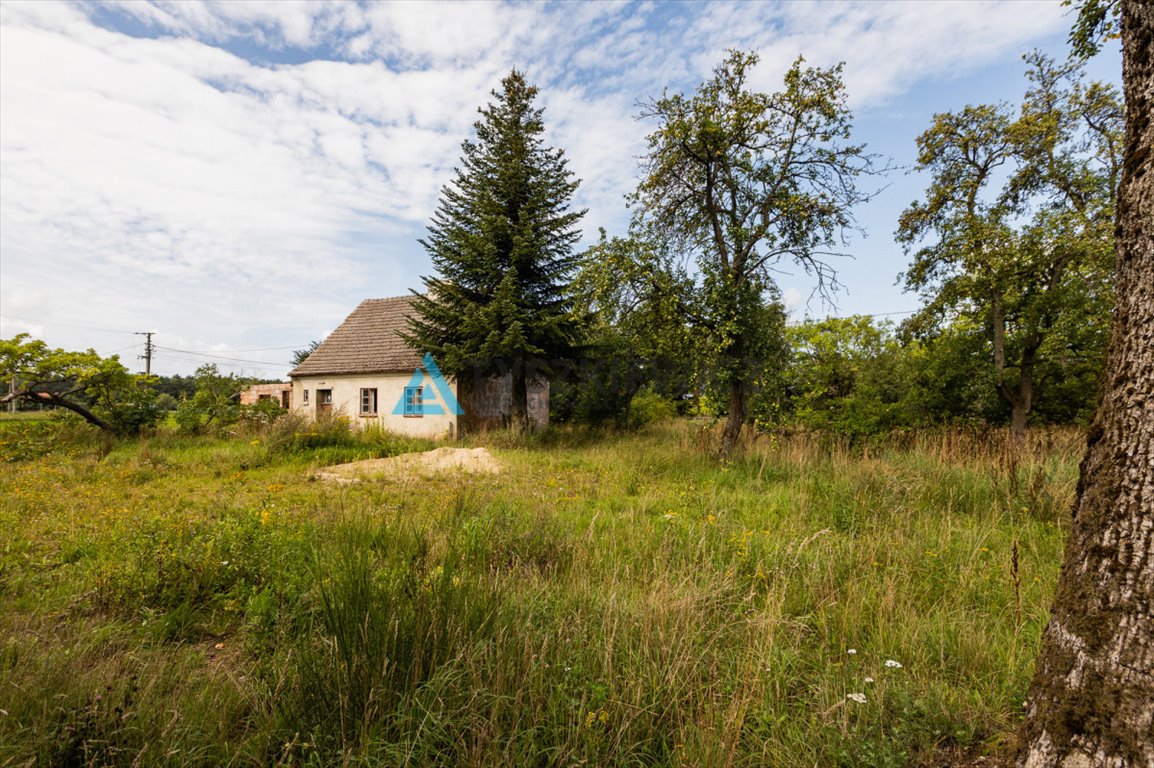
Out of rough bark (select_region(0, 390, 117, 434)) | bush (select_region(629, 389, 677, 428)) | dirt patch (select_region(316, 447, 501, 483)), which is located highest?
rough bark (select_region(0, 390, 117, 434))

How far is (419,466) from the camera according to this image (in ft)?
35.2

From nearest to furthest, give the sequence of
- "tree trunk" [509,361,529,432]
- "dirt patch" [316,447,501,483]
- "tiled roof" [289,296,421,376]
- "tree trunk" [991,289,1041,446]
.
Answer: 1. "dirt patch" [316,447,501,483]
2. "tree trunk" [991,289,1041,446]
3. "tree trunk" [509,361,529,432]
4. "tiled roof" [289,296,421,376]

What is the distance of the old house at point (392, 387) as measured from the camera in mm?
18625

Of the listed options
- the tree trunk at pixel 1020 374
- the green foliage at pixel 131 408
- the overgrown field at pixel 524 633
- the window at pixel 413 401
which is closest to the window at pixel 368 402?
the window at pixel 413 401

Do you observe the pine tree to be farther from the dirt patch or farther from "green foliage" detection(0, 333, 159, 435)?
"green foliage" detection(0, 333, 159, 435)

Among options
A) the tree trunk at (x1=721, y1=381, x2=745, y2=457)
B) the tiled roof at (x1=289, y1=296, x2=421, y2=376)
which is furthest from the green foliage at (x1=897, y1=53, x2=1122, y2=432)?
the tiled roof at (x1=289, y1=296, x2=421, y2=376)

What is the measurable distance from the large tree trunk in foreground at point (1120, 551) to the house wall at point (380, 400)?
1750 centimetres

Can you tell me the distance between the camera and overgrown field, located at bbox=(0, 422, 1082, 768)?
2045 mm

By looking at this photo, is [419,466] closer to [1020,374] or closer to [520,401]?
[520,401]

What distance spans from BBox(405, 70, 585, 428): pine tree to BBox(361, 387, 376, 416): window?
5420 millimetres

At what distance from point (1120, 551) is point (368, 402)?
21.5m

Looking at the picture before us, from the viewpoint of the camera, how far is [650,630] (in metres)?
2.67

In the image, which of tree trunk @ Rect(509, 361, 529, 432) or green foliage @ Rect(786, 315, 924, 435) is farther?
tree trunk @ Rect(509, 361, 529, 432)

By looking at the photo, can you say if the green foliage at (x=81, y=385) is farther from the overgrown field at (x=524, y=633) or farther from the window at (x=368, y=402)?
the overgrown field at (x=524, y=633)
